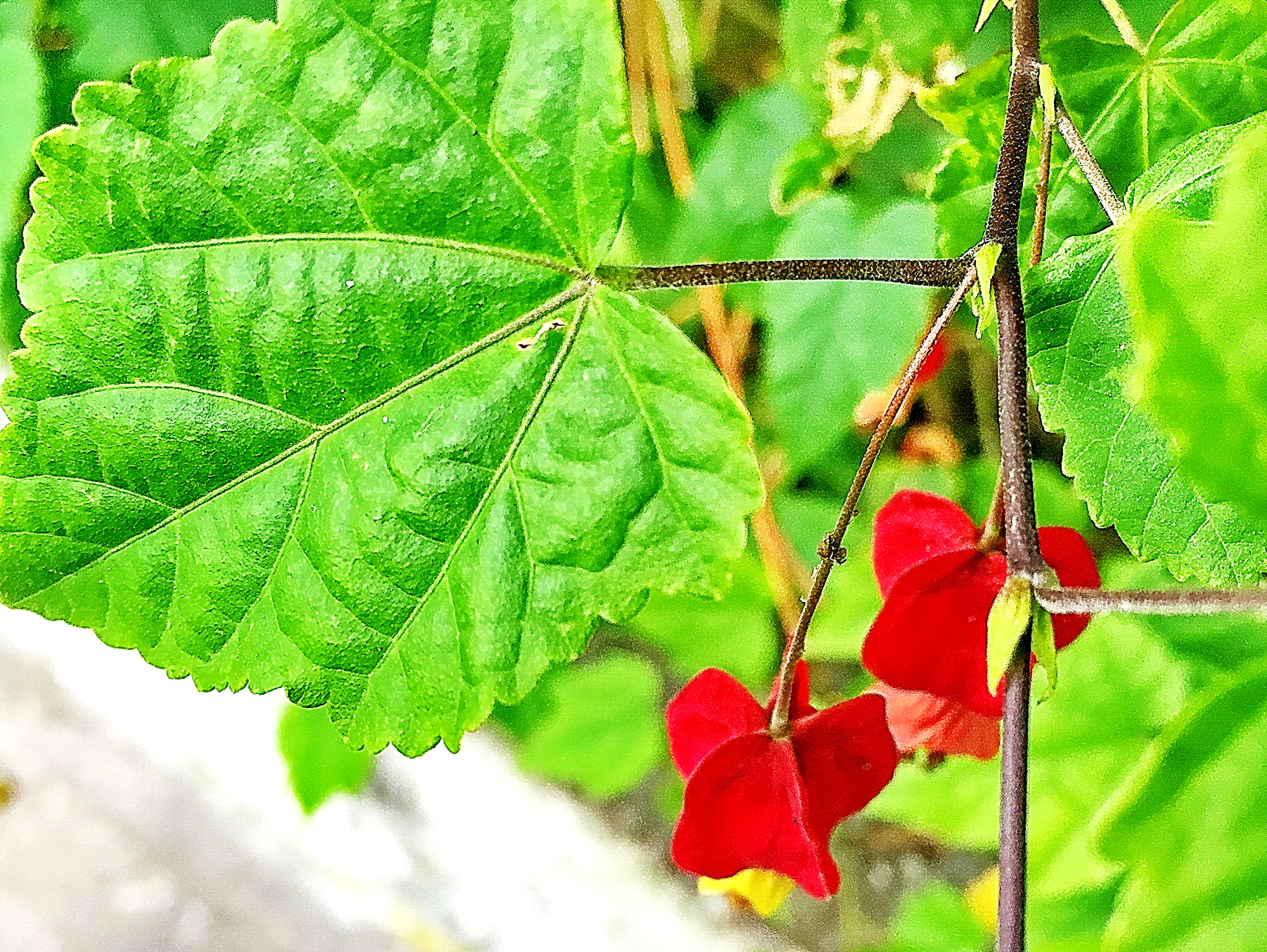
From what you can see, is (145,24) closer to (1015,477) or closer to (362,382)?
(362,382)

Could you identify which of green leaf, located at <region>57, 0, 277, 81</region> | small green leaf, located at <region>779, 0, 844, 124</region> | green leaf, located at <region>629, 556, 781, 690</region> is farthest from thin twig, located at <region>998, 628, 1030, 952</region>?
green leaf, located at <region>629, 556, 781, 690</region>

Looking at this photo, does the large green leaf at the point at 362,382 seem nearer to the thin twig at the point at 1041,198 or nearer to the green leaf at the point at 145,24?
the thin twig at the point at 1041,198

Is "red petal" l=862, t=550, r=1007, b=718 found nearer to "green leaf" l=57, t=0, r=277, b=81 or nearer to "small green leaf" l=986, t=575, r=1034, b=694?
"small green leaf" l=986, t=575, r=1034, b=694

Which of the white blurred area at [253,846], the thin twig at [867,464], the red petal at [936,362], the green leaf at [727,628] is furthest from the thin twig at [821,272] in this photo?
the white blurred area at [253,846]

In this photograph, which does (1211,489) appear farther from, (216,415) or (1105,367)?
(216,415)

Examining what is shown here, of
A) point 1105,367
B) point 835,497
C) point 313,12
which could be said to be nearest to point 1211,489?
point 1105,367
